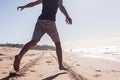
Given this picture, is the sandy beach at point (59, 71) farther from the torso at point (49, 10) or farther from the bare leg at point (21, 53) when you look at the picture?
the torso at point (49, 10)

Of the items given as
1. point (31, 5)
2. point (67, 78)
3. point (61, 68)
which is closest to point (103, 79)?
point (67, 78)

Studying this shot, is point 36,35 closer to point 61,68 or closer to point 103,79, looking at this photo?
point 61,68

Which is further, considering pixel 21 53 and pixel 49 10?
pixel 49 10

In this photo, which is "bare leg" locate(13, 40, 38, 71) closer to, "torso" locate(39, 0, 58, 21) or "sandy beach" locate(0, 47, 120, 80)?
"sandy beach" locate(0, 47, 120, 80)

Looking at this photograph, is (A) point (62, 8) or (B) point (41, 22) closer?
(B) point (41, 22)

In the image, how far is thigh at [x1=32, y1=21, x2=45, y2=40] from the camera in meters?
6.91

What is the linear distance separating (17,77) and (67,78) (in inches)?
41.5

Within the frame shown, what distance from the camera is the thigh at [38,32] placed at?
272 inches

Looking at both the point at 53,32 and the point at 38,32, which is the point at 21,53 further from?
the point at 53,32

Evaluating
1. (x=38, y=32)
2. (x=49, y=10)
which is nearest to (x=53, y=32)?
(x=38, y=32)

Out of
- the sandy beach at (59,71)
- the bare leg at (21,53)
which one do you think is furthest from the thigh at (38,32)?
the sandy beach at (59,71)

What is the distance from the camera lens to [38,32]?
274 inches

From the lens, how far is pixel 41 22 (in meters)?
7.00

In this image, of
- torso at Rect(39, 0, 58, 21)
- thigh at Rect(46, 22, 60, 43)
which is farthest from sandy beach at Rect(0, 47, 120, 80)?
torso at Rect(39, 0, 58, 21)
